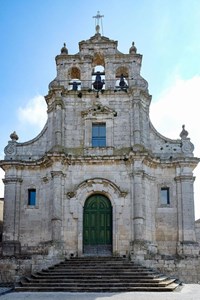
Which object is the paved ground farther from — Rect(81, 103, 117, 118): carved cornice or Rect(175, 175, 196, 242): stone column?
Rect(81, 103, 117, 118): carved cornice

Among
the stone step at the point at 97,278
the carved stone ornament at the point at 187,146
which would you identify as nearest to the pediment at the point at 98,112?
the carved stone ornament at the point at 187,146

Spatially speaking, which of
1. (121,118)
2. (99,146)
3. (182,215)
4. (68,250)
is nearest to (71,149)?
(99,146)

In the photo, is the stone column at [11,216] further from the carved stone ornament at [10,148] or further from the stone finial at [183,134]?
the stone finial at [183,134]

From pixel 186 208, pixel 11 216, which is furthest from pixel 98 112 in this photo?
pixel 11 216

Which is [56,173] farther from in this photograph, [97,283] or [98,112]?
[97,283]

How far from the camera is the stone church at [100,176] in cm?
2189

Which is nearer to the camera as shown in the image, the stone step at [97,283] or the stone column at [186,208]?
the stone step at [97,283]

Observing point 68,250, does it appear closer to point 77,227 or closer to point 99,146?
point 77,227

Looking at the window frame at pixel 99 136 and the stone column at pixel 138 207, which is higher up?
the window frame at pixel 99 136

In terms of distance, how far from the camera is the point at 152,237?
2227 centimetres

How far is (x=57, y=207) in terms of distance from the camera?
71.6 feet

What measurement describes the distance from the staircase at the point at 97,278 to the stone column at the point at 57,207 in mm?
1771

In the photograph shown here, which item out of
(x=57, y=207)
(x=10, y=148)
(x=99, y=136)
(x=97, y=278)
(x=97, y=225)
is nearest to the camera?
(x=97, y=278)

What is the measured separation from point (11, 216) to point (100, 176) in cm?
492
